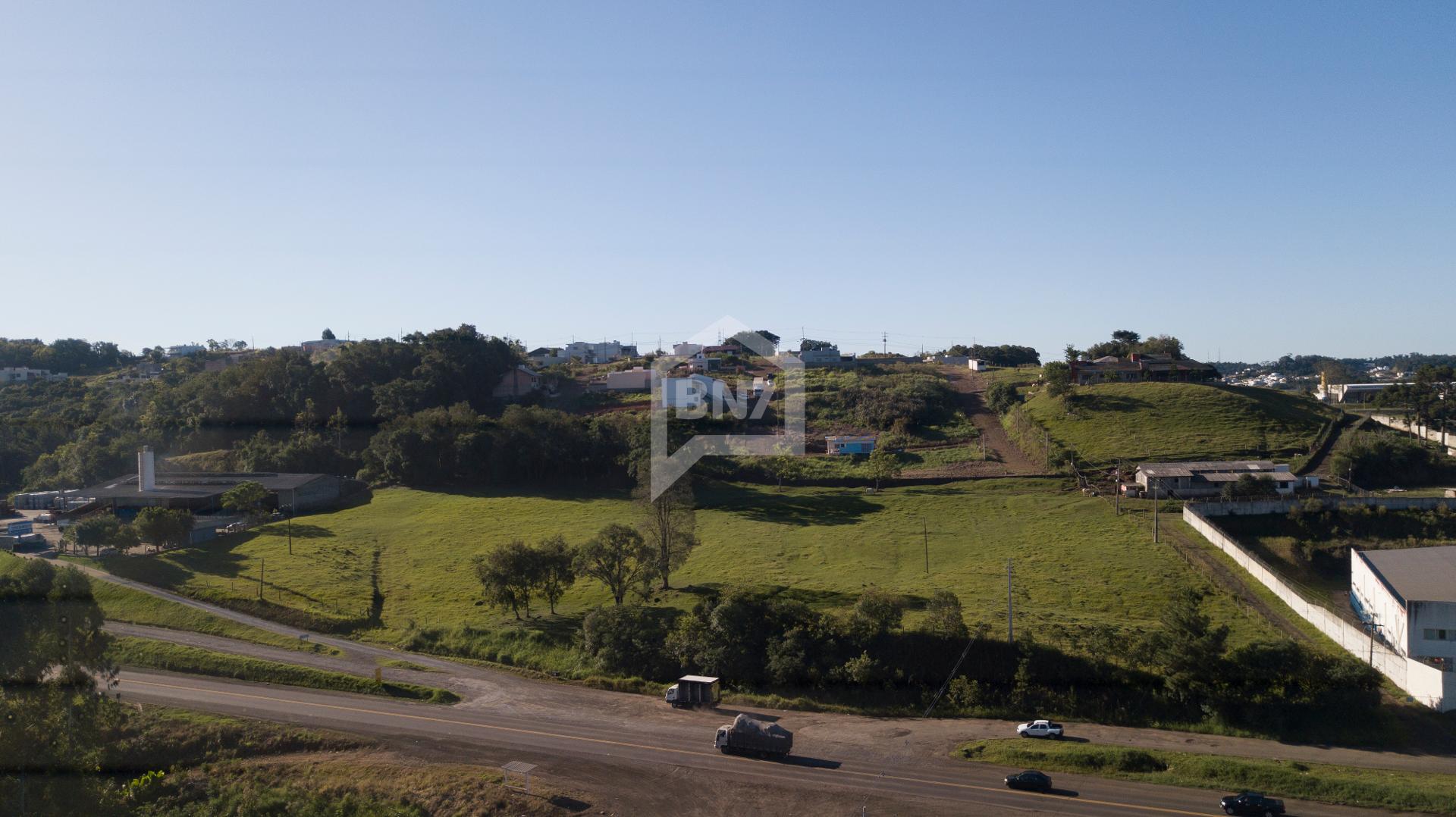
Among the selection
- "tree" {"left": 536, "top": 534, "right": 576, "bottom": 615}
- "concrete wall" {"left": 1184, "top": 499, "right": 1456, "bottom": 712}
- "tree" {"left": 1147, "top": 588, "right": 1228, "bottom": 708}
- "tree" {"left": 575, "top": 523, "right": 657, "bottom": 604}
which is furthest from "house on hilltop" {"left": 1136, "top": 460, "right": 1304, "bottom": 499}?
"tree" {"left": 536, "top": 534, "right": 576, "bottom": 615}

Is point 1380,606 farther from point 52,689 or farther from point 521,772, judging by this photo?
point 52,689

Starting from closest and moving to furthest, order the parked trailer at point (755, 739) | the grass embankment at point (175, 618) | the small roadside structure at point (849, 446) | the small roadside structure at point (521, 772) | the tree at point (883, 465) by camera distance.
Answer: the small roadside structure at point (521, 772), the parked trailer at point (755, 739), the grass embankment at point (175, 618), the tree at point (883, 465), the small roadside structure at point (849, 446)

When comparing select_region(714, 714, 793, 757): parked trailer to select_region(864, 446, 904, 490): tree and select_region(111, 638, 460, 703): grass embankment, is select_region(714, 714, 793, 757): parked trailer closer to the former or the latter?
select_region(111, 638, 460, 703): grass embankment

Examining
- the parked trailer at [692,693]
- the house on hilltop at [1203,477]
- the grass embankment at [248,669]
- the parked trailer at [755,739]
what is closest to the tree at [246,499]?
the grass embankment at [248,669]

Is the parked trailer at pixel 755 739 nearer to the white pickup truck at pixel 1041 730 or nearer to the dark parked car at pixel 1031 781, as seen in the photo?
the dark parked car at pixel 1031 781

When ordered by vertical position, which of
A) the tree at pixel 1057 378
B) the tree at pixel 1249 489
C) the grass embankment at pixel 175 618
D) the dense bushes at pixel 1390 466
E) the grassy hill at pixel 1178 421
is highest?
the tree at pixel 1057 378

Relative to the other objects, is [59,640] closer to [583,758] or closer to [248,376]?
[583,758]

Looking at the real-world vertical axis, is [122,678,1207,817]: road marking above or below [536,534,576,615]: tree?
below
